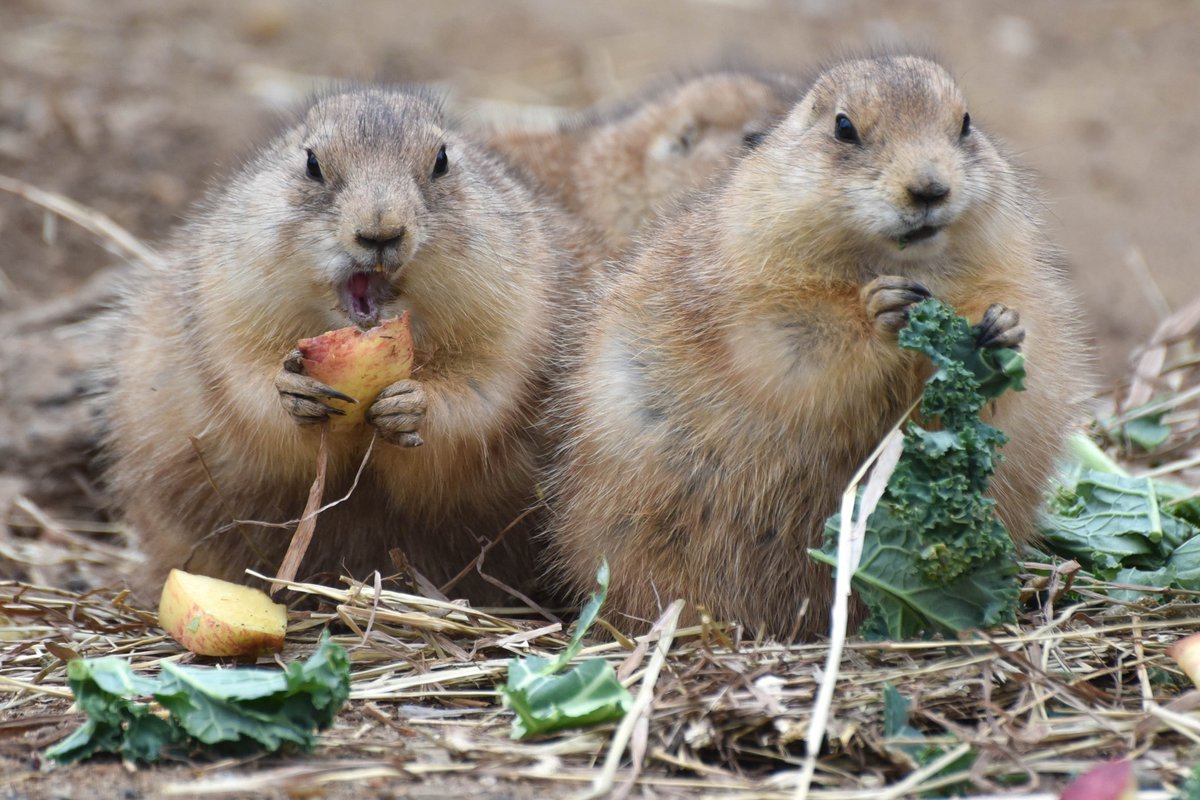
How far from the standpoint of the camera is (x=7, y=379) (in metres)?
7.98

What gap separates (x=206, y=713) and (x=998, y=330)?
261cm

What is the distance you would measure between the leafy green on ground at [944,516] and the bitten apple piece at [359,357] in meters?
1.59

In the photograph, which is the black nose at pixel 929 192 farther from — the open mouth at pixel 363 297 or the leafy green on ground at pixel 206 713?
the leafy green on ground at pixel 206 713

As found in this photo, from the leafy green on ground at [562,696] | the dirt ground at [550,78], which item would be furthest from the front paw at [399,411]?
the dirt ground at [550,78]

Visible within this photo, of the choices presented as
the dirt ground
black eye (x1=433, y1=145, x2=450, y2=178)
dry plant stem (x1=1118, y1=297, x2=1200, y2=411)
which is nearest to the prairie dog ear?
the dirt ground

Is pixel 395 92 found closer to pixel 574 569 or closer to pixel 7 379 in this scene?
pixel 574 569

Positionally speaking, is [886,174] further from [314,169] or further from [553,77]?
[553,77]

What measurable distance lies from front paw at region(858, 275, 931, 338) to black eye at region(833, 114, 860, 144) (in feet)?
1.59

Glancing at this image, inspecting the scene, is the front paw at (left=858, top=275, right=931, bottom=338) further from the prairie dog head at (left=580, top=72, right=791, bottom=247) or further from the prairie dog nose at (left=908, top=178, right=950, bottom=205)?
the prairie dog head at (left=580, top=72, right=791, bottom=247)

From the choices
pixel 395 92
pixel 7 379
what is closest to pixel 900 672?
pixel 395 92

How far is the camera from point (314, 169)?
17.2 feet

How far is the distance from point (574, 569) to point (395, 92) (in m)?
2.19

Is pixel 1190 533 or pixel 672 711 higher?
pixel 1190 533

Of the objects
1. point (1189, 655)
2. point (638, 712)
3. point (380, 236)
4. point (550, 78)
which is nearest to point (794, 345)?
point (638, 712)
